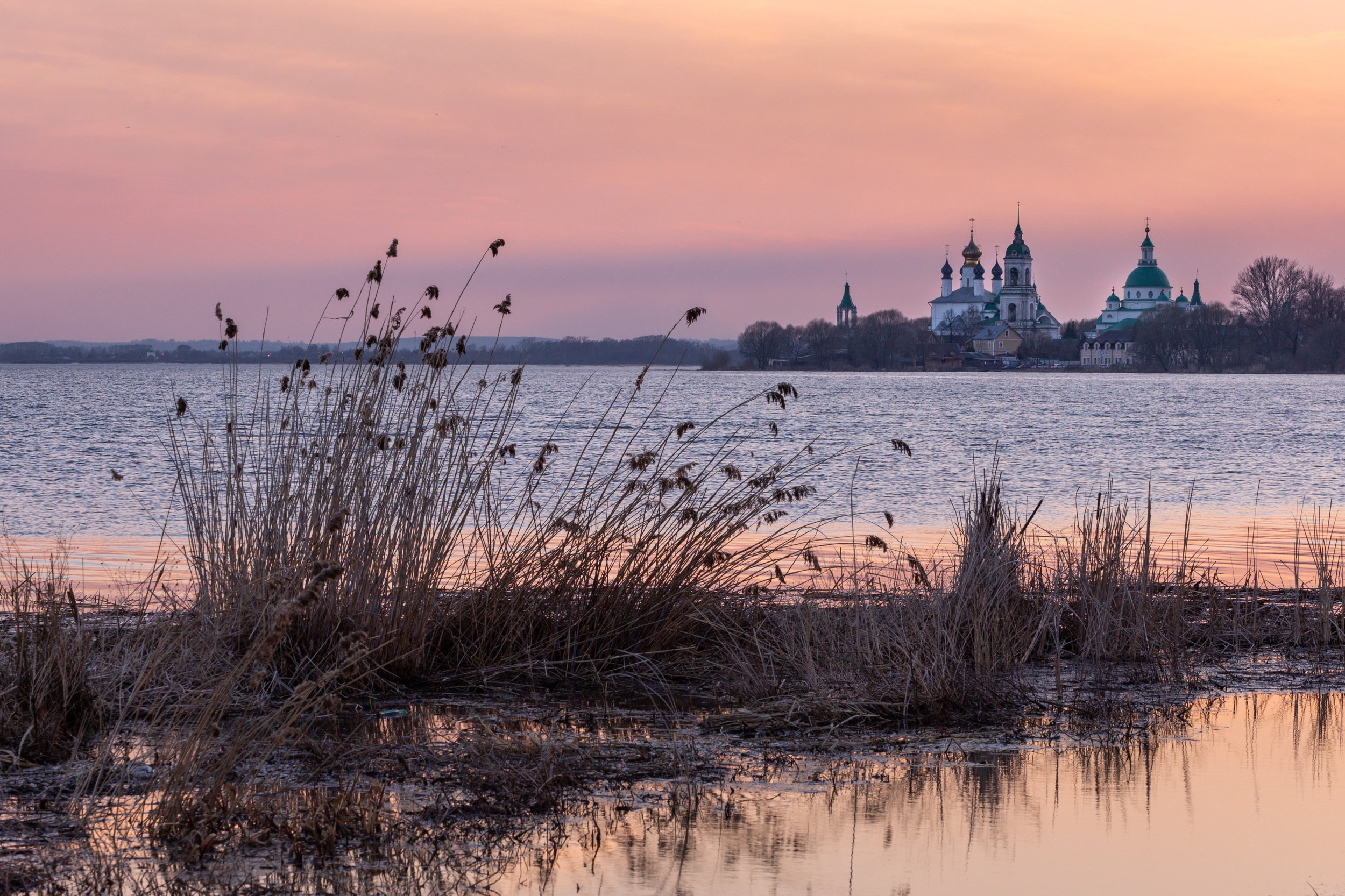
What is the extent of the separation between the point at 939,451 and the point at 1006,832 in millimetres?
31061

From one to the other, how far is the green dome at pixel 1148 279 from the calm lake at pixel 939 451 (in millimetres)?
99895

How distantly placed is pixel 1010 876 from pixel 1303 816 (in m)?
1.39

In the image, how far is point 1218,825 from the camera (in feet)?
15.6

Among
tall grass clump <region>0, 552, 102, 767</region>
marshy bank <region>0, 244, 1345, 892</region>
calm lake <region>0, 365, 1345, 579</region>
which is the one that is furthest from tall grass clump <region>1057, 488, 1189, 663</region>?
tall grass clump <region>0, 552, 102, 767</region>

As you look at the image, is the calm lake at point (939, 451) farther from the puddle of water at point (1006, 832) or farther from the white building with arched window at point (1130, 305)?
the white building with arched window at point (1130, 305)

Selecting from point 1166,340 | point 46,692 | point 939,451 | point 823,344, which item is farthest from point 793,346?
point 46,692

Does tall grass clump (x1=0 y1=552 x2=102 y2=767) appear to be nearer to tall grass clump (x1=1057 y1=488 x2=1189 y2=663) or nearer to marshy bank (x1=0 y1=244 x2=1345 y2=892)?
marshy bank (x1=0 y1=244 x2=1345 y2=892)

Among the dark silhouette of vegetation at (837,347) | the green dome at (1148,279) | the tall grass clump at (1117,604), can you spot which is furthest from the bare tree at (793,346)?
the tall grass clump at (1117,604)

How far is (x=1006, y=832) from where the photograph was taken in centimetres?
461

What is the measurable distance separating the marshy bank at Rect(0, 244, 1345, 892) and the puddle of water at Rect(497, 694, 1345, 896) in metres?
0.23

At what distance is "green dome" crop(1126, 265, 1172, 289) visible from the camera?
192m

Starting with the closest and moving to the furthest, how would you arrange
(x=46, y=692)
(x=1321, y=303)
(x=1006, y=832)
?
1. (x=1006, y=832)
2. (x=46, y=692)
3. (x=1321, y=303)

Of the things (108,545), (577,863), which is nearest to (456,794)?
(577,863)

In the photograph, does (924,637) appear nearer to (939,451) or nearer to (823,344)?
(939,451)
